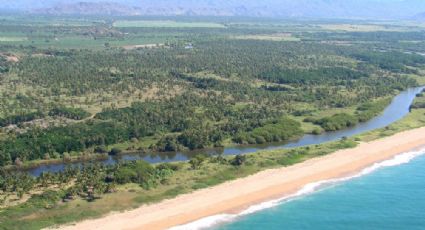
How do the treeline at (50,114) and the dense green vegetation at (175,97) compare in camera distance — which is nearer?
the dense green vegetation at (175,97)

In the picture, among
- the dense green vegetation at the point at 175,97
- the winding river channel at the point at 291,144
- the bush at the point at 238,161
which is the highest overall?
the bush at the point at 238,161

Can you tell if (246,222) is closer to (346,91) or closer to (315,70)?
(346,91)

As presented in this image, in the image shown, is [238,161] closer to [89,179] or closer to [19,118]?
[89,179]

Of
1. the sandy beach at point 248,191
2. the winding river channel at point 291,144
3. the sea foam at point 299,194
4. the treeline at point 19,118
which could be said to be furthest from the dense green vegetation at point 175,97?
the sea foam at point 299,194

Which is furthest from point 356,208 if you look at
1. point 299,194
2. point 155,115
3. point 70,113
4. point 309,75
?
point 309,75

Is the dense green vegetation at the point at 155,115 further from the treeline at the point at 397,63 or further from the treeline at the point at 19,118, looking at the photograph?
the treeline at the point at 397,63
